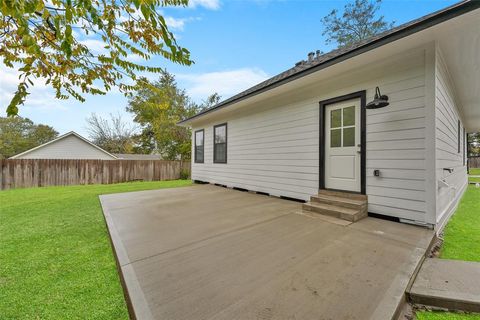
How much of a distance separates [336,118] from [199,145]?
6.48m

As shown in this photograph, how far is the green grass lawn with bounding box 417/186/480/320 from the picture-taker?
1559 mm

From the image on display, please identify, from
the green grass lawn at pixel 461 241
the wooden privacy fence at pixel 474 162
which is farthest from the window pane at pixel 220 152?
the wooden privacy fence at pixel 474 162

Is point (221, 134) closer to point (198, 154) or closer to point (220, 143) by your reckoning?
point (220, 143)

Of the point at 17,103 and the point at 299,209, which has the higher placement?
the point at 17,103

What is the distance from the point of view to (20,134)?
29.3 meters

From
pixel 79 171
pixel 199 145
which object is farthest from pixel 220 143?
pixel 79 171

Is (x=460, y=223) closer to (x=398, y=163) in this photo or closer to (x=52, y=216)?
(x=398, y=163)

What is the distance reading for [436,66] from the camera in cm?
302

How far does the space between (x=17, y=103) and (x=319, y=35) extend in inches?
708

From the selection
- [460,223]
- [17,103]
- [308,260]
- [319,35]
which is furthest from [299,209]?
[319,35]

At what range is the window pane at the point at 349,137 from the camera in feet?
13.0

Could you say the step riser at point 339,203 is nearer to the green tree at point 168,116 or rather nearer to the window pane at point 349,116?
the window pane at point 349,116

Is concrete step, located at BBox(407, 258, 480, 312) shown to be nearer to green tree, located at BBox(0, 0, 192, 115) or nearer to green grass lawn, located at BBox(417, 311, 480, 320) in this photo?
green grass lawn, located at BBox(417, 311, 480, 320)

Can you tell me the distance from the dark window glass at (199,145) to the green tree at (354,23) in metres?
11.8
